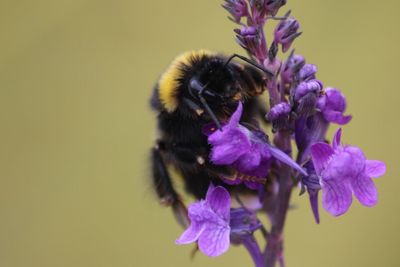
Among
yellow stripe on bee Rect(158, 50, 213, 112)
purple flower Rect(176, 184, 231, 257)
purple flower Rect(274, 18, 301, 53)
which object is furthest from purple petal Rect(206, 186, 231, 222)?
purple flower Rect(274, 18, 301, 53)

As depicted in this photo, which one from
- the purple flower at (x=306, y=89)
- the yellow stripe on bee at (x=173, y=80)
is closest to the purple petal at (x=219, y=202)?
the yellow stripe on bee at (x=173, y=80)

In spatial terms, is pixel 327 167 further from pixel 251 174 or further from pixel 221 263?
pixel 221 263

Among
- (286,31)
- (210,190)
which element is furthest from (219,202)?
(286,31)

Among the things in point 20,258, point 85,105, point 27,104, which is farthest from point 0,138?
point 20,258

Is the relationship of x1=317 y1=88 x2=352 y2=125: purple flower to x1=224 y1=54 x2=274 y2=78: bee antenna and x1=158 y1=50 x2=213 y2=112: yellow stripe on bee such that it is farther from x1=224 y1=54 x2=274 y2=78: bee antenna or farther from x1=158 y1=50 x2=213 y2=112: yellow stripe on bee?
x1=158 y1=50 x2=213 y2=112: yellow stripe on bee

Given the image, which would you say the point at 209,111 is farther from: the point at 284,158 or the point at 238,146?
the point at 284,158

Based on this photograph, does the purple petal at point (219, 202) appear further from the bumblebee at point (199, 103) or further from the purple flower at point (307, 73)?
the purple flower at point (307, 73)
